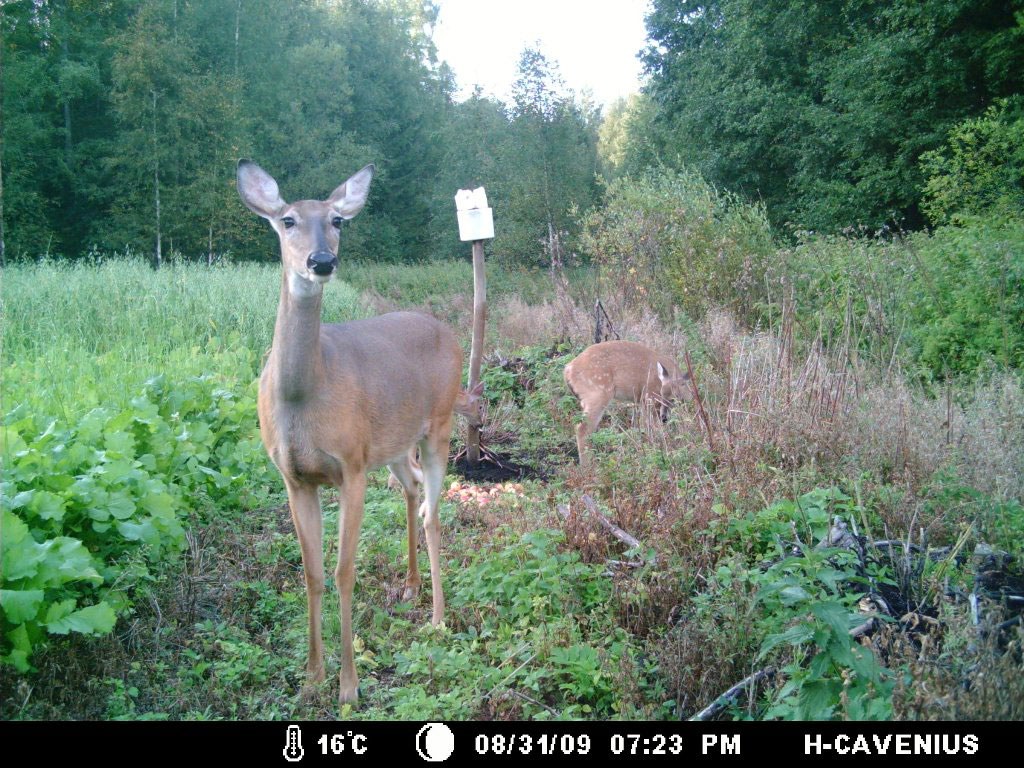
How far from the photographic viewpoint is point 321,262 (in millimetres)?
3725

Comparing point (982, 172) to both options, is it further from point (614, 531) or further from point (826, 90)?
point (614, 531)

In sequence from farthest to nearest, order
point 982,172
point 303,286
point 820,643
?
1. point 982,172
2. point 303,286
3. point 820,643

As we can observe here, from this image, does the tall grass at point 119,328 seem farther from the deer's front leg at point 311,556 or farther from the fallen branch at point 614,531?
the fallen branch at point 614,531

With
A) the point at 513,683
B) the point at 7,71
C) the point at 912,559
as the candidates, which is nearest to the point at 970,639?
the point at 912,559

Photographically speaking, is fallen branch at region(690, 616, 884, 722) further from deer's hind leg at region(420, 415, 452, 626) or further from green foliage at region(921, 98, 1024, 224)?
green foliage at region(921, 98, 1024, 224)

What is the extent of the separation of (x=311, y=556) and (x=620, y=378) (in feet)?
14.9

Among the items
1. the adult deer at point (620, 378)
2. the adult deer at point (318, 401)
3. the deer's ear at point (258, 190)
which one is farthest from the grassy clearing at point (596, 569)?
the deer's ear at point (258, 190)

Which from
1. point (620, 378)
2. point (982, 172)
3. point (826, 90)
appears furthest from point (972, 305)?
point (826, 90)

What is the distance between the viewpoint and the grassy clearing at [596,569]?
133 inches
